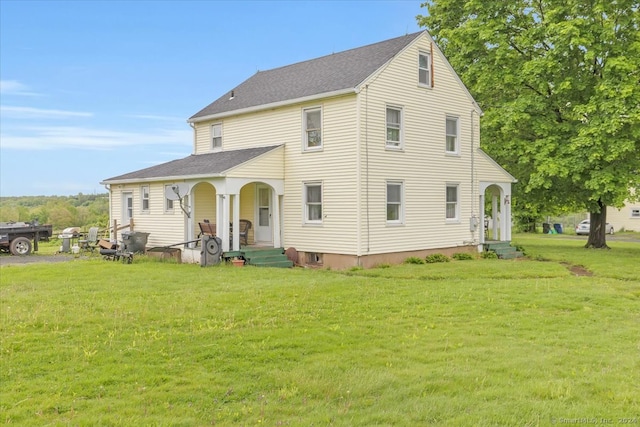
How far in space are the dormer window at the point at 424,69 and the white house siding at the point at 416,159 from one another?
23cm

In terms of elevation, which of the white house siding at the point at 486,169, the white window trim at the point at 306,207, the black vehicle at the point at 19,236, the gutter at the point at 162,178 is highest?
the white house siding at the point at 486,169

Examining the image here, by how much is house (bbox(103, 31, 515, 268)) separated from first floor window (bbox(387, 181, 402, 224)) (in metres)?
0.04

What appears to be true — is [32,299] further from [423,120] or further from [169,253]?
[423,120]

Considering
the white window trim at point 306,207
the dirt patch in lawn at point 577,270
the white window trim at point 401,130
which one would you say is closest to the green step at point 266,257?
the white window trim at point 306,207

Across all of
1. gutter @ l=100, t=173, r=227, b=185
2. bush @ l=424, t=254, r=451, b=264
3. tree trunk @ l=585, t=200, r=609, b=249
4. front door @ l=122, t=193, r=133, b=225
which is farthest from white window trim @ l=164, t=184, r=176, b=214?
tree trunk @ l=585, t=200, r=609, b=249

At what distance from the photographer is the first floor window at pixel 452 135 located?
72.0ft

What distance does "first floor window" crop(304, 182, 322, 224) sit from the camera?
19.4 metres

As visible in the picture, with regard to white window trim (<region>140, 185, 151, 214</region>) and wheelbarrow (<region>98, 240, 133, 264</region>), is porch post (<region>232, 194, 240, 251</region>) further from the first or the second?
white window trim (<region>140, 185, 151, 214</region>)

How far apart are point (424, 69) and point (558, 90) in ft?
21.7

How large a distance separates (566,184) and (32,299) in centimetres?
2264

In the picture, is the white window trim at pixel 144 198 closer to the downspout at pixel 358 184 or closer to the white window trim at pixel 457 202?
the downspout at pixel 358 184

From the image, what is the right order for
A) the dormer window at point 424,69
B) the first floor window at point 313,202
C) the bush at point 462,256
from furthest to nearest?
the bush at point 462,256 → the dormer window at point 424,69 → the first floor window at point 313,202

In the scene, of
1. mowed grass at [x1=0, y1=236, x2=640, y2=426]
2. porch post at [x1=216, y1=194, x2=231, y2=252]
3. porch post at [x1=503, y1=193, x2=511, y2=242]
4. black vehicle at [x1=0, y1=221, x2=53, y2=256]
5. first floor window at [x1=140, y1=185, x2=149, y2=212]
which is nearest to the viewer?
mowed grass at [x1=0, y1=236, x2=640, y2=426]

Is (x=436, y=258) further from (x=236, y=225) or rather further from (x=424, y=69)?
(x=236, y=225)
